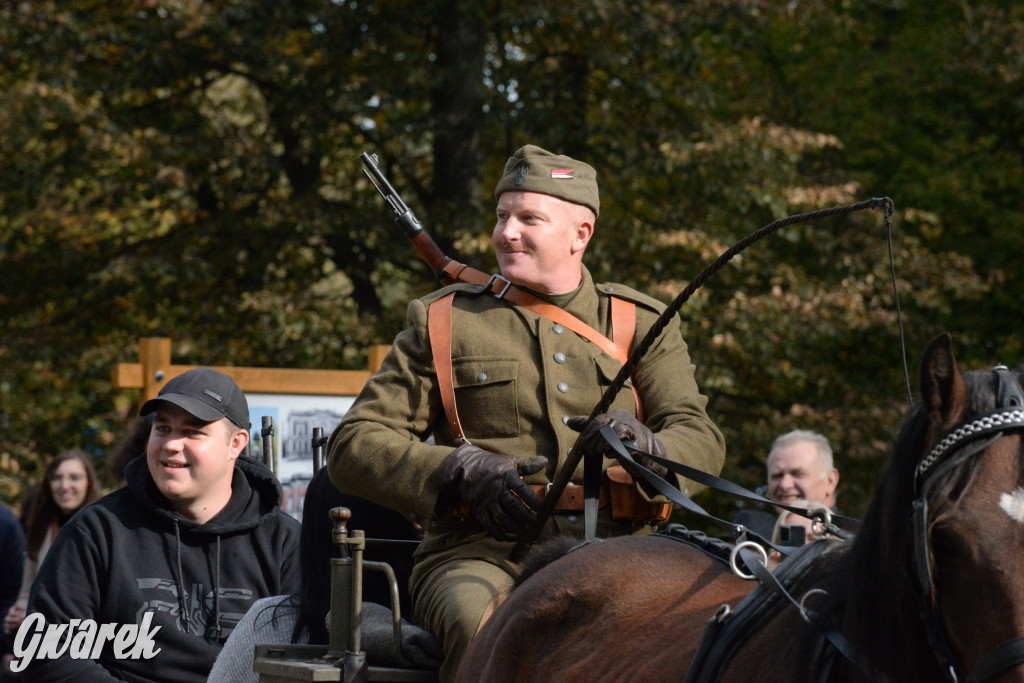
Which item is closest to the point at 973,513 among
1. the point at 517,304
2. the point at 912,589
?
the point at 912,589

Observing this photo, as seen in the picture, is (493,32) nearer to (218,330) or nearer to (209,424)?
(218,330)

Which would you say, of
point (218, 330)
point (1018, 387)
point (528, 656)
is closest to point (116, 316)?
point (218, 330)

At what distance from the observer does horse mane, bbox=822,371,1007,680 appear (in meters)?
2.04

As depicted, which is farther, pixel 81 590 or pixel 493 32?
pixel 493 32

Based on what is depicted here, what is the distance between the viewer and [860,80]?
16.3 meters

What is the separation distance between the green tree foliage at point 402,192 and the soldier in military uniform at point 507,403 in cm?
813

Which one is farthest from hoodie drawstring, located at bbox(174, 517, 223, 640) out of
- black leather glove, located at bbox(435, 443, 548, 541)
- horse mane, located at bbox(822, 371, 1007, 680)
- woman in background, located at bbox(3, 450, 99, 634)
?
woman in background, located at bbox(3, 450, 99, 634)

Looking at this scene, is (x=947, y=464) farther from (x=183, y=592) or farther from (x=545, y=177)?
(x=183, y=592)

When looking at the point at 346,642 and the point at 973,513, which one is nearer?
the point at 973,513

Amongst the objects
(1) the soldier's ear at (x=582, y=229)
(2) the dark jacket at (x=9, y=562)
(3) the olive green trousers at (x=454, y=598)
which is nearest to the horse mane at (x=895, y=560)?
(3) the olive green trousers at (x=454, y=598)

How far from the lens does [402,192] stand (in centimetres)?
1397

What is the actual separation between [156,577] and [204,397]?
61 cm

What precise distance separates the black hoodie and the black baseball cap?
291 mm

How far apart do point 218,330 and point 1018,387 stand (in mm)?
12265
